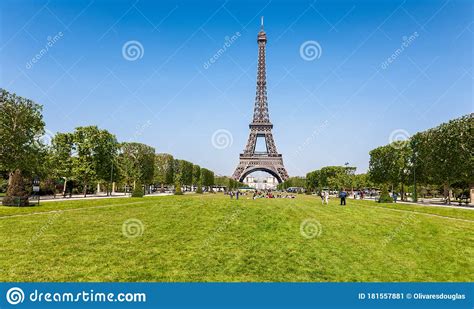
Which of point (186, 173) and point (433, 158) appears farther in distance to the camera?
point (186, 173)

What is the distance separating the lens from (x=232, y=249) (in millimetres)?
15586

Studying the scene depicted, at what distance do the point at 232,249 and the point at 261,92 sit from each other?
111 metres

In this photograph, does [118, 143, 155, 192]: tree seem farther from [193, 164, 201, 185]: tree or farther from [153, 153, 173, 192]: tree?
[193, 164, 201, 185]: tree

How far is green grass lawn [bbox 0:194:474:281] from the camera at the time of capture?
12719 millimetres

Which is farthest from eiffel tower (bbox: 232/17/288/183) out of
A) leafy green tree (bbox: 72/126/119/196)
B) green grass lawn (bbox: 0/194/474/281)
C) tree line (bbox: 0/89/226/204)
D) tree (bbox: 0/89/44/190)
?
green grass lawn (bbox: 0/194/474/281)

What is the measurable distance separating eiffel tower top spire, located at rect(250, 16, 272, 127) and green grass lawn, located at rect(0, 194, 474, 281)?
101 m

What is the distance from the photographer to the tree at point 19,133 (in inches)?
1582

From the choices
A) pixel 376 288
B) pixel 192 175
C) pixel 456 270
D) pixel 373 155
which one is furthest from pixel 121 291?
pixel 192 175

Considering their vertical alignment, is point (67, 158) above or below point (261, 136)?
below

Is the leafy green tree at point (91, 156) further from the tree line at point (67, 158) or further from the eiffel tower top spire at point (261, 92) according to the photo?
the eiffel tower top spire at point (261, 92)

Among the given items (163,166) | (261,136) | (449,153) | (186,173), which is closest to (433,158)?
(449,153)

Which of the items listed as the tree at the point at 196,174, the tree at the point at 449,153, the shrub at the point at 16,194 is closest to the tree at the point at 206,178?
the tree at the point at 196,174

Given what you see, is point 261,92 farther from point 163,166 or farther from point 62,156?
point 62,156

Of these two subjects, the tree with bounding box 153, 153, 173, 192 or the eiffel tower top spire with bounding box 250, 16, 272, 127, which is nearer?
the tree with bounding box 153, 153, 173, 192
